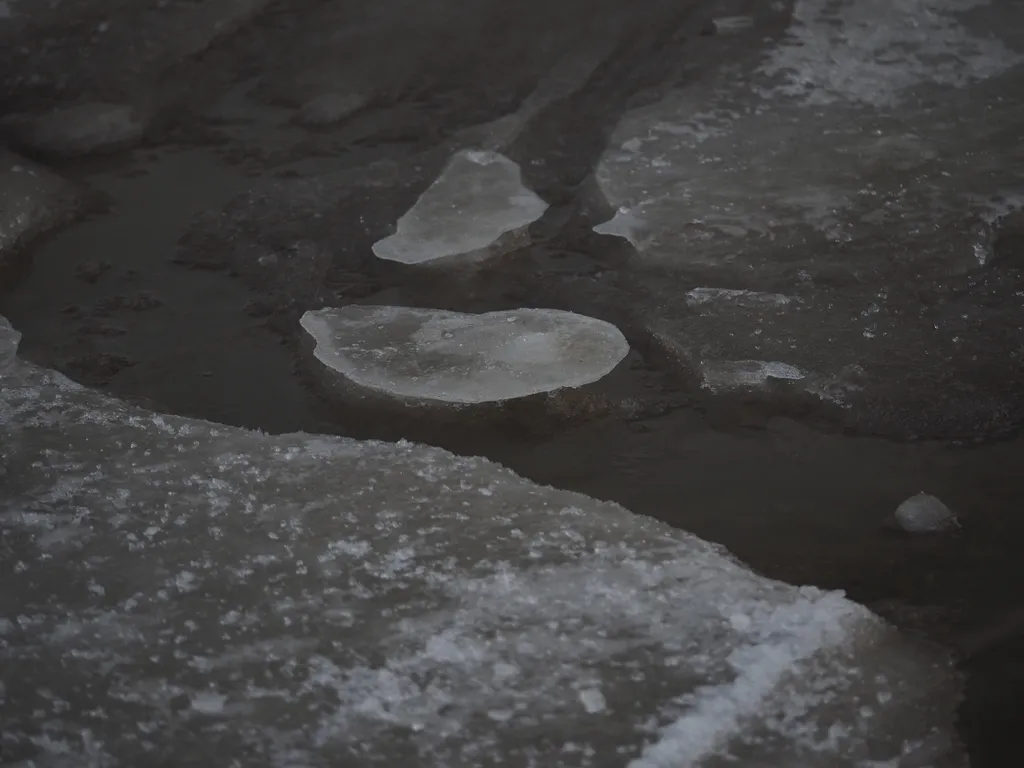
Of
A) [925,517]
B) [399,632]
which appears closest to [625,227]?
[925,517]

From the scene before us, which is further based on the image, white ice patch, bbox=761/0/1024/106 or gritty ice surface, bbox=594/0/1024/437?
white ice patch, bbox=761/0/1024/106

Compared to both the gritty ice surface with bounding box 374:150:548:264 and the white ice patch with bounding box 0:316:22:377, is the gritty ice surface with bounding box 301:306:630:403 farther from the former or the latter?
the white ice patch with bounding box 0:316:22:377

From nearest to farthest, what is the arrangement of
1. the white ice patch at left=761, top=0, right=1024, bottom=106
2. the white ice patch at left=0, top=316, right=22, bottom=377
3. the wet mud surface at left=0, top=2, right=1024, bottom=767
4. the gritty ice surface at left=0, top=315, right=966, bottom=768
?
the gritty ice surface at left=0, top=315, right=966, bottom=768, the wet mud surface at left=0, top=2, right=1024, bottom=767, the white ice patch at left=0, top=316, right=22, bottom=377, the white ice patch at left=761, top=0, right=1024, bottom=106

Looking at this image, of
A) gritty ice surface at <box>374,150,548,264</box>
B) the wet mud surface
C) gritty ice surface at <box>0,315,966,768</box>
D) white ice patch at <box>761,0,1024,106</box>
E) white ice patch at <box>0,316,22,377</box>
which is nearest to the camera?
gritty ice surface at <box>0,315,966,768</box>

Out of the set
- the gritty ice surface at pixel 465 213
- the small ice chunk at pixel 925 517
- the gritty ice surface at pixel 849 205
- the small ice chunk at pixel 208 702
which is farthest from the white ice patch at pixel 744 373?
the small ice chunk at pixel 208 702

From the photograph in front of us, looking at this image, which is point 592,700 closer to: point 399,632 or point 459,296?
point 399,632

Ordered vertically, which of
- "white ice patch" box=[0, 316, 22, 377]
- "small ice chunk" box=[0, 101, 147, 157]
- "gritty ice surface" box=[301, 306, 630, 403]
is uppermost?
"small ice chunk" box=[0, 101, 147, 157]

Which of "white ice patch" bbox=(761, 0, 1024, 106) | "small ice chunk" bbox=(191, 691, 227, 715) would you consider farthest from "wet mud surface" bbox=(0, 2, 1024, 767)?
"small ice chunk" bbox=(191, 691, 227, 715)
